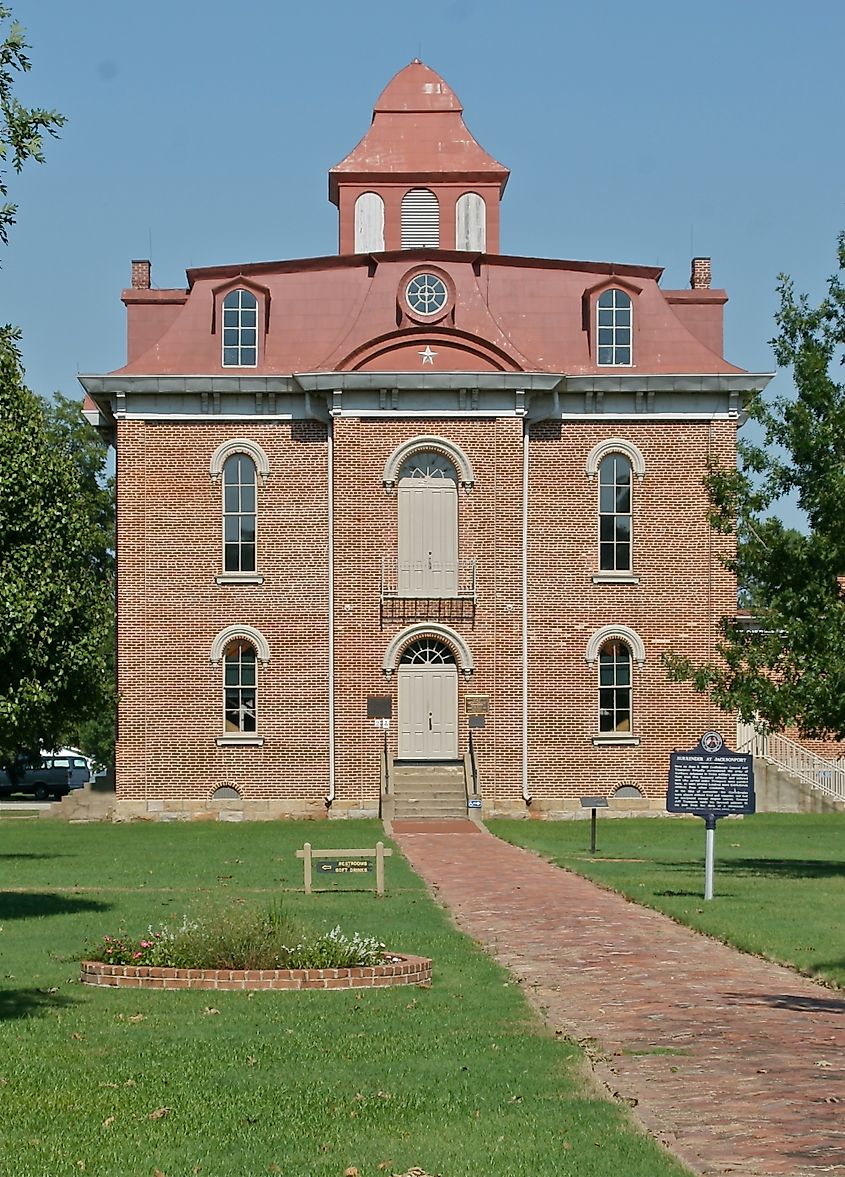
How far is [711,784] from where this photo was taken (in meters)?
23.0

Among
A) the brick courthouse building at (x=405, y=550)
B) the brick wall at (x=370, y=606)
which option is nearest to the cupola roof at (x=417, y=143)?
the brick courthouse building at (x=405, y=550)

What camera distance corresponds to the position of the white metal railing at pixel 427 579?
41656 mm

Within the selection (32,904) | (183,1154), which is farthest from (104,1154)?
(32,904)

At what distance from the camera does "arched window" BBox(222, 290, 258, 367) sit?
1677 inches

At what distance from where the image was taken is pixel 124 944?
51.0ft

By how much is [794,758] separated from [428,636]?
10228 mm

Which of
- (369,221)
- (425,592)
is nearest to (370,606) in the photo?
(425,592)

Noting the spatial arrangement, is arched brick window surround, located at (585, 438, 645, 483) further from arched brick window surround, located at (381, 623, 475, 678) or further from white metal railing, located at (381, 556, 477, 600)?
arched brick window surround, located at (381, 623, 475, 678)

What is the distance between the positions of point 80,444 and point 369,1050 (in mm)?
54908

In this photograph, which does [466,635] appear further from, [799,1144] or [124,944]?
[799,1144]

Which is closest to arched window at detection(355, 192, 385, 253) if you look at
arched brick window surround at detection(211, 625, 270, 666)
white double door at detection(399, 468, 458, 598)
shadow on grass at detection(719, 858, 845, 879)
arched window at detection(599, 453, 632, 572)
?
white double door at detection(399, 468, 458, 598)

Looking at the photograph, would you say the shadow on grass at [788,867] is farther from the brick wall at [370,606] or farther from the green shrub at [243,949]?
the brick wall at [370,606]

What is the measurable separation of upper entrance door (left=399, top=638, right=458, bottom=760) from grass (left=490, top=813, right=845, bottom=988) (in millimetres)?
2701

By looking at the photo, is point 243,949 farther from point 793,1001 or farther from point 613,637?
point 613,637
